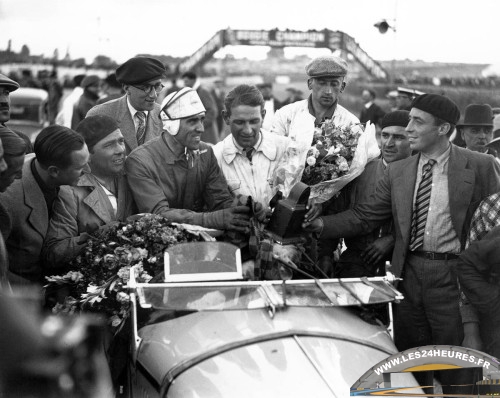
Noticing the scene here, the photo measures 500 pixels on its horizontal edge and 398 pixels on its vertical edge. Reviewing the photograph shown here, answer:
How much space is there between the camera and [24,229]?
4.34 m

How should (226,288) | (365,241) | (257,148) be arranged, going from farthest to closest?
(365,241), (257,148), (226,288)

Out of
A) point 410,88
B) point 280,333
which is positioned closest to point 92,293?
point 280,333

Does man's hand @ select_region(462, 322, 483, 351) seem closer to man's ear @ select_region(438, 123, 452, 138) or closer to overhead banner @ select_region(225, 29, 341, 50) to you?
man's ear @ select_region(438, 123, 452, 138)

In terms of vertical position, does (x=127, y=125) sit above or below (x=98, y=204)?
above

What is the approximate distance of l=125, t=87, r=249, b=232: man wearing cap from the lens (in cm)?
490

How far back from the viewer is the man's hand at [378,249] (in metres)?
5.26

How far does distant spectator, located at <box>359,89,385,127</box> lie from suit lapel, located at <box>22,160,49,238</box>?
791 centimetres

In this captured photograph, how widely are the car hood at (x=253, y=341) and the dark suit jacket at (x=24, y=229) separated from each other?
42.5 inches

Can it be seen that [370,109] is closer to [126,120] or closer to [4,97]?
[126,120]

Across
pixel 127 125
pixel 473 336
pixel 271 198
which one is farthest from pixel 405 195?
pixel 127 125

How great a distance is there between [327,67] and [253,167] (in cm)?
114

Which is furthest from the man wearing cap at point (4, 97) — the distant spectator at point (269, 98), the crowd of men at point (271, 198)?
the distant spectator at point (269, 98)

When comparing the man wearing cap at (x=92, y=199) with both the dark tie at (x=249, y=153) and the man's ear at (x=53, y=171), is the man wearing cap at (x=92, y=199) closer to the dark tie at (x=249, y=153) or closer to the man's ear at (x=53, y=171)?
the man's ear at (x=53, y=171)

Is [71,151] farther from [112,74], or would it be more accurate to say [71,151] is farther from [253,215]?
[112,74]
